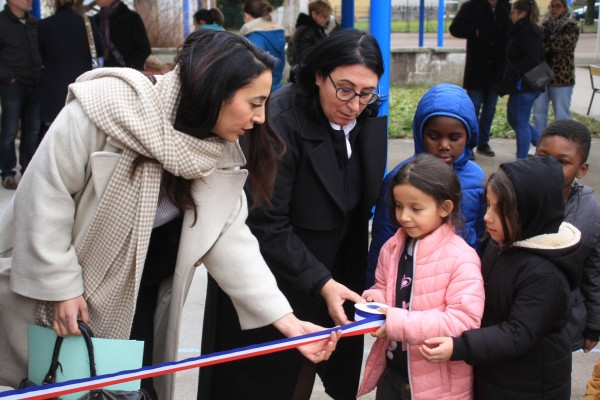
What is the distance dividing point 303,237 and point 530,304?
35.2 inches

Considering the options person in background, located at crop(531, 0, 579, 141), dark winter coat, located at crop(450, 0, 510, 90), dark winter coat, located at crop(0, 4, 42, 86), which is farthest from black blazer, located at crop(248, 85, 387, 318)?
person in background, located at crop(531, 0, 579, 141)

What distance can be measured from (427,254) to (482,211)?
1.38ft

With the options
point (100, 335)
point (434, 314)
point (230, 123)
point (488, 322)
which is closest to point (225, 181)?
point (230, 123)

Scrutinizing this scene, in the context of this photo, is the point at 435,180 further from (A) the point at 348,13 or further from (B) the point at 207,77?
(A) the point at 348,13

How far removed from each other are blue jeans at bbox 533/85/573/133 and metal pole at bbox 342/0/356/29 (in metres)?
2.37

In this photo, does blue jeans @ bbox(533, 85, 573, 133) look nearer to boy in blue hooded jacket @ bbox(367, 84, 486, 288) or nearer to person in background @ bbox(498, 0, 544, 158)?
person in background @ bbox(498, 0, 544, 158)

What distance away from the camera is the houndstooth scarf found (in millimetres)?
1869

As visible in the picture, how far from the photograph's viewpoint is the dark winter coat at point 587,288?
8.24 ft

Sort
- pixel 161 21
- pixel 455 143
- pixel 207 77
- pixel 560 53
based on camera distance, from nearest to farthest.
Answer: pixel 207 77
pixel 455 143
pixel 560 53
pixel 161 21

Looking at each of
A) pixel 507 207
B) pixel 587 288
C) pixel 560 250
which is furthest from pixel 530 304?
pixel 587 288

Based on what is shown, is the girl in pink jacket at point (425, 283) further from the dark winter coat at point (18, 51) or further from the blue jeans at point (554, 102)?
the blue jeans at point (554, 102)

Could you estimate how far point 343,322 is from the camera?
240 cm

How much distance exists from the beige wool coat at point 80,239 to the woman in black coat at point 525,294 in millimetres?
640

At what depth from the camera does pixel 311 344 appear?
7.36ft
